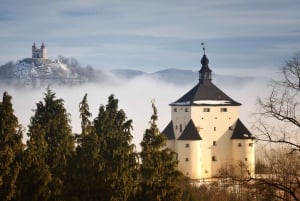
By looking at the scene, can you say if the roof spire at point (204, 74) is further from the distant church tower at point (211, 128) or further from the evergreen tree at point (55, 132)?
the evergreen tree at point (55, 132)

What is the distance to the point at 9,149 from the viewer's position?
22562 millimetres

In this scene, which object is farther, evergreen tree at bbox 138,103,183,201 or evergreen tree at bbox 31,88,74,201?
evergreen tree at bbox 31,88,74,201

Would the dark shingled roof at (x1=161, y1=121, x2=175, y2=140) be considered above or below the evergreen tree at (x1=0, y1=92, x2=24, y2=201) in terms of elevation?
above

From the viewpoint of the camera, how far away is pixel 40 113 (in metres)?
27.8

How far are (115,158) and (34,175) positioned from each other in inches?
135

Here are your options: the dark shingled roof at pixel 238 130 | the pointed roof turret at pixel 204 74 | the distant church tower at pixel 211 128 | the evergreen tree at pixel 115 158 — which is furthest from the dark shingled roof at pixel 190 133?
the evergreen tree at pixel 115 158

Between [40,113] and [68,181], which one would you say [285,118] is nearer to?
[68,181]

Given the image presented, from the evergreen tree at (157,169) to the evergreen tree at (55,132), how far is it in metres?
3.00

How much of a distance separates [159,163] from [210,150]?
170 feet

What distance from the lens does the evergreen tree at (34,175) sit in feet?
77.5

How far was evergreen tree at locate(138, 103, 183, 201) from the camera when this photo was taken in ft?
82.1

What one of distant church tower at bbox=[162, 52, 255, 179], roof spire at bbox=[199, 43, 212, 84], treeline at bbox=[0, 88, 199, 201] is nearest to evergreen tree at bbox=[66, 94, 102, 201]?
treeline at bbox=[0, 88, 199, 201]

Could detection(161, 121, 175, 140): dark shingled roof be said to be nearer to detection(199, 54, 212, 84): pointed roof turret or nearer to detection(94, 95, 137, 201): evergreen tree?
detection(199, 54, 212, 84): pointed roof turret

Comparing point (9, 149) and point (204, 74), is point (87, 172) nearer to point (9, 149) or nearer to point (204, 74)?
point (9, 149)
